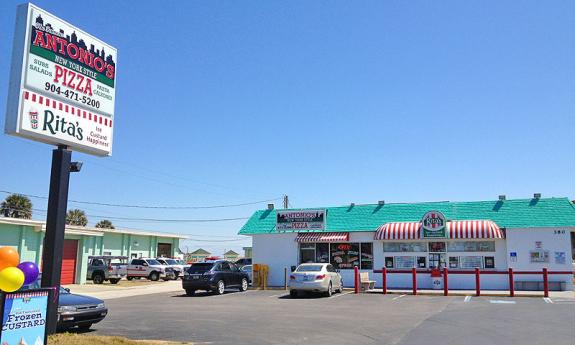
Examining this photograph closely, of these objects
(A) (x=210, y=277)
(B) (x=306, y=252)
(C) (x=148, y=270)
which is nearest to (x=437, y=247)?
(B) (x=306, y=252)

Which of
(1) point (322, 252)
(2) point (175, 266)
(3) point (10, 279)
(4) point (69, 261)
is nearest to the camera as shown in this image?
(3) point (10, 279)

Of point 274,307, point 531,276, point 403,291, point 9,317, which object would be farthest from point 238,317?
point 531,276

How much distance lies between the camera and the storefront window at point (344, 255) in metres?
30.5

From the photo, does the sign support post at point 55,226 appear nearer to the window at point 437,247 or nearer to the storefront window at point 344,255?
the storefront window at point 344,255

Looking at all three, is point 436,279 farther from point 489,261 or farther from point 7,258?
point 7,258

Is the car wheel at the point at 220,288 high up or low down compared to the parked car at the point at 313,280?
down

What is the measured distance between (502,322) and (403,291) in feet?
40.3

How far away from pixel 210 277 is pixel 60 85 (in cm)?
1651

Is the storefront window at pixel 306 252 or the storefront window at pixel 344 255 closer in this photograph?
the storefront window at pixel 344 255

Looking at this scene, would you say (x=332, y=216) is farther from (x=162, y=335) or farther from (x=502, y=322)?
(x=162, y=335)

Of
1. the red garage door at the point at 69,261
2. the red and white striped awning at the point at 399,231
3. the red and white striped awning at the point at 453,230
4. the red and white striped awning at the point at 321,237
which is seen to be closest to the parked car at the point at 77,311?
the red and white striped awning at the point at 399,231

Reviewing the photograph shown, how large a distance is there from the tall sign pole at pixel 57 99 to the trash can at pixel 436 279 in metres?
20.1

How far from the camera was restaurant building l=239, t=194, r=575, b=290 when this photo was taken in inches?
1049

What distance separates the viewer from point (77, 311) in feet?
42.3
